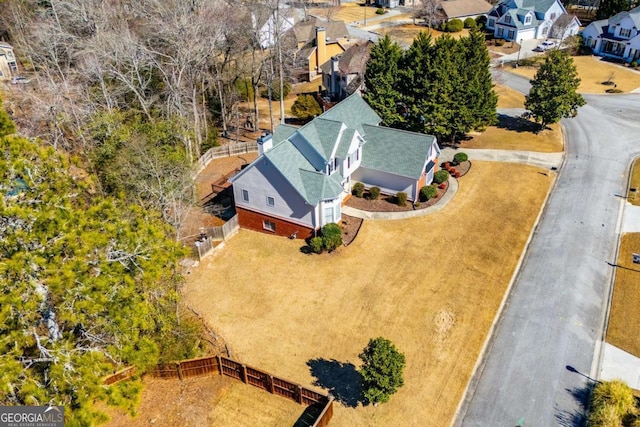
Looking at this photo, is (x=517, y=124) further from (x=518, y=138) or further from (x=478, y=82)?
(x=478, y=82)

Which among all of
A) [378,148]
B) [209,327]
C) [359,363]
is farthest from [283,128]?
[359,363]

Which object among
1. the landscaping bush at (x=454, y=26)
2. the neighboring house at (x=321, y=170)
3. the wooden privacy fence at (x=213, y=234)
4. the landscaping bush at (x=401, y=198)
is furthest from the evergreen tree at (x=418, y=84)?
the landscaping bush at (x=454, y=26)

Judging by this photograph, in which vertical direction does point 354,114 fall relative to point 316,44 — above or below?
below

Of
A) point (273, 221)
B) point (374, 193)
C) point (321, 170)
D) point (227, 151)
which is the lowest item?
point (273, 221)

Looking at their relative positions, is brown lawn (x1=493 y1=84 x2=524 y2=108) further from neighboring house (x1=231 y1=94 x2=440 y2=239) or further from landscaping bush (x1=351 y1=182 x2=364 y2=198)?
landscaping bush (x1=351 y1=182 x2=364 y2=198)

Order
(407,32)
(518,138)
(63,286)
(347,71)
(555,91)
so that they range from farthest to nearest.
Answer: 1. (407,32)
2. (347,71)
3. (518,138)
4. (555,91)
5. (63,286)

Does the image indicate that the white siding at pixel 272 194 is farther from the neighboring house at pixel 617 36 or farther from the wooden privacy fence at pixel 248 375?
the neighboring house at pixel 617 36

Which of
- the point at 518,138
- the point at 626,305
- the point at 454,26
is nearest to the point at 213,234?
the point at 626,305
